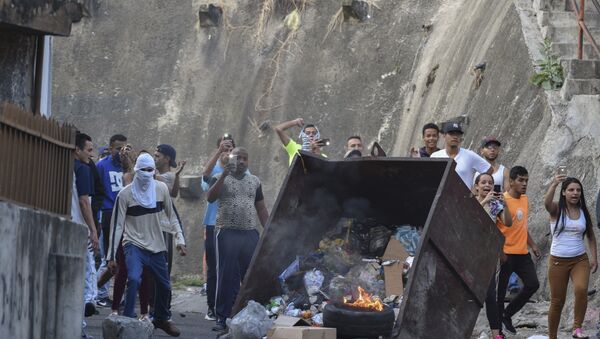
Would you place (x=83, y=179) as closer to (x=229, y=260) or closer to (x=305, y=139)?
(x=229, y=260)

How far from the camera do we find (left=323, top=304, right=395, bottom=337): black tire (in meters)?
10.5

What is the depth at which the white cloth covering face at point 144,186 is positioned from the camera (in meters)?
13.5

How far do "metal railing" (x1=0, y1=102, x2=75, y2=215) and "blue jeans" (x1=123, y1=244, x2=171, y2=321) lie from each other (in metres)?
1.35

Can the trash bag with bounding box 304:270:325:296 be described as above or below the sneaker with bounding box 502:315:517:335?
above

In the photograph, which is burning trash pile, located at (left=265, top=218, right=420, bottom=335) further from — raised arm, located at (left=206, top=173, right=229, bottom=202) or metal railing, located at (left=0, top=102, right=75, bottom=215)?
metal railing, located at (left=0, top=102, right=75, bottom=215)

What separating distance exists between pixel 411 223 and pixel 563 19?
5.51 m

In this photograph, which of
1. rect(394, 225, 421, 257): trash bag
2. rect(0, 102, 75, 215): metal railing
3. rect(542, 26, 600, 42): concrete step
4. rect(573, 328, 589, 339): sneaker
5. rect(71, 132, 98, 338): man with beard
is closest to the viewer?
rect(0, 102, 75, 215): metal railing

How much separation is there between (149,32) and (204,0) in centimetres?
123

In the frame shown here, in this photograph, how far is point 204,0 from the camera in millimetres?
25469

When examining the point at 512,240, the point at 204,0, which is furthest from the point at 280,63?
the point at 512,240

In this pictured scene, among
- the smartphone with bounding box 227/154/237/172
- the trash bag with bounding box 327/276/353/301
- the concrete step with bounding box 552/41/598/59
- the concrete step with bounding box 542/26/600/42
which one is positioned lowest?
the trash bag with bounding box 327/276/353/301

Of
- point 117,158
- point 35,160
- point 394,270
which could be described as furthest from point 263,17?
point 35,160

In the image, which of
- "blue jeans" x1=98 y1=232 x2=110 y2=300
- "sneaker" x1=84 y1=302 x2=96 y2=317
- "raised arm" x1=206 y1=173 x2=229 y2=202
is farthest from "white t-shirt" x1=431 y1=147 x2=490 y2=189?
"blue jeans" x1=98 y1=232 x2=110 y2=300

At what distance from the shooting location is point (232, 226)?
14.1 m
